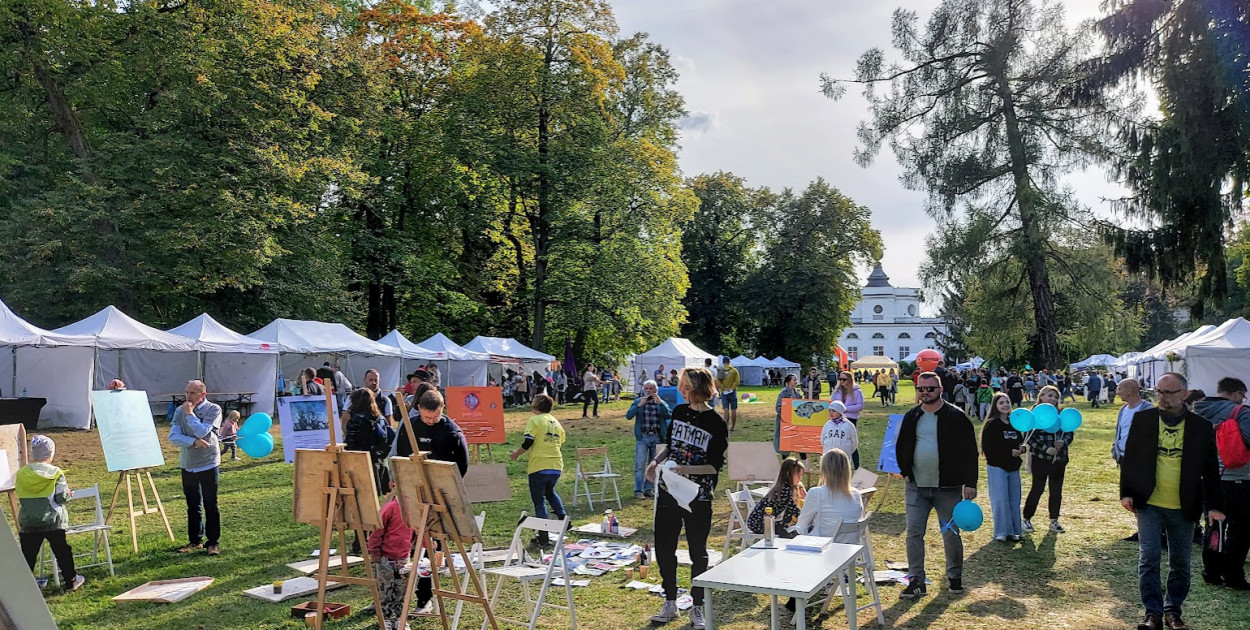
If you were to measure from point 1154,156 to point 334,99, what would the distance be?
2252cm

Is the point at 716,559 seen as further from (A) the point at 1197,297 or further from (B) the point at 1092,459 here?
(A) the point at 1197,297

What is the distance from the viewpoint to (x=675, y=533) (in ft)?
19.1

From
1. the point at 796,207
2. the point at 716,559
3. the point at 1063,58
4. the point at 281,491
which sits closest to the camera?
the point at 716,559

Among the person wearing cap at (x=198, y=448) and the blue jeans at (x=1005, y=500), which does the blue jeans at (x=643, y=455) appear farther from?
the person wearing cap at (x=198, y=448)

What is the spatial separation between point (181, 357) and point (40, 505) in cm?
1906

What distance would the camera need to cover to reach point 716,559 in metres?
7.67

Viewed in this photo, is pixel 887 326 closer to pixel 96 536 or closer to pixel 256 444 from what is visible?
pixel 256 444

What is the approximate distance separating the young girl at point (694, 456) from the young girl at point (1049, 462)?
16.9 ft

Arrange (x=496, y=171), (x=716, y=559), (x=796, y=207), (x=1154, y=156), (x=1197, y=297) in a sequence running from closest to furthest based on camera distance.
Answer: (x=716, y=559)
(x=1154, y=156)
(x=1197, y=297)
(x=496, y=171)
(x=796, y=207)

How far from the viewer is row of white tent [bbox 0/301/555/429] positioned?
1867 cm

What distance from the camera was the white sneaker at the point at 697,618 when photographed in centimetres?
577

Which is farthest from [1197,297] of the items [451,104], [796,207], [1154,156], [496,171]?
[796,207]

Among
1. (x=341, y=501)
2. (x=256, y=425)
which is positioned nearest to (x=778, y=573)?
(x=341, y=501)

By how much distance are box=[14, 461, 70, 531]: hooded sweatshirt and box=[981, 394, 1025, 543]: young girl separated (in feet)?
28.3
